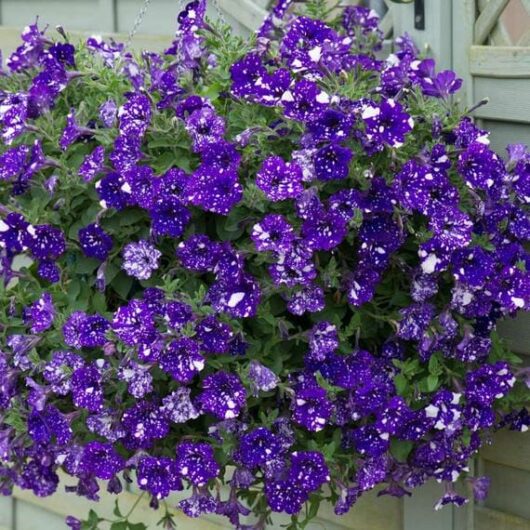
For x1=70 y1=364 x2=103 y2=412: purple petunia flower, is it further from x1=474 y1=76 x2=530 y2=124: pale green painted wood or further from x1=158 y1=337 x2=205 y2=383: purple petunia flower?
x1=474 y1=76 x2=530 y2=124: pale green painted wood

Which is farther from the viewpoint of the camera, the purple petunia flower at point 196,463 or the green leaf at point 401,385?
the green leaf at point 401,385

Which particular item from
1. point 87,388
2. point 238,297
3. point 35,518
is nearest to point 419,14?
point 238,297

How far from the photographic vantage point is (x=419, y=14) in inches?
105

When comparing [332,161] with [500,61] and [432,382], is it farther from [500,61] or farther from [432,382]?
[500,61]

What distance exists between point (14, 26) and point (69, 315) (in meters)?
1.78

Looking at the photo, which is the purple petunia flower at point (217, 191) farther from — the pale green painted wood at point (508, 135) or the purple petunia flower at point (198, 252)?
the pale green painted wood at point (508, 135)

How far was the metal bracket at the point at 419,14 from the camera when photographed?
2656 millimetres

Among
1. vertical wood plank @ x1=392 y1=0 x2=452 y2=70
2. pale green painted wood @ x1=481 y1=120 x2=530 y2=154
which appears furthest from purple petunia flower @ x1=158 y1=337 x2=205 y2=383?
vertical wood plank @ x1=392 y1=0 x2=452 y2=70

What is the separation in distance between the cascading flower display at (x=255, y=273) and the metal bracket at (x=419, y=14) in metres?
0.28

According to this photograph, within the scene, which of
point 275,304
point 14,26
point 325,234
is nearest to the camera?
point 325,234

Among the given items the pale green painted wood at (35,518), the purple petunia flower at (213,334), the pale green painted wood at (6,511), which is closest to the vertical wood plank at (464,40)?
the purple petunia flower at (213,334)

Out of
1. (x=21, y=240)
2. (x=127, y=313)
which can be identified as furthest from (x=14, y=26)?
(x=127, y=313)

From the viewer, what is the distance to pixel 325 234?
2.08m

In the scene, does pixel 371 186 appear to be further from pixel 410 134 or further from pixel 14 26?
pixel 14 26
